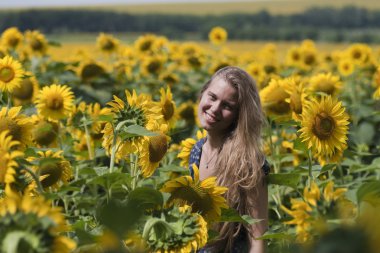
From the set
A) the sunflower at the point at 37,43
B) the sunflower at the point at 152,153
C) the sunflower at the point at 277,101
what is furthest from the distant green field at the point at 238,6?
the sunflower at the point at 152,153

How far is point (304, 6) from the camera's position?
42.0m

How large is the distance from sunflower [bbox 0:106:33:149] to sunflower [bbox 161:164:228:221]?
0.42 m

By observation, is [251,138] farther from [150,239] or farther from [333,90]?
[333,90]

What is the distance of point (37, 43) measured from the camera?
521 centimetres

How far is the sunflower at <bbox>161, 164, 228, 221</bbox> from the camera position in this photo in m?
1.51

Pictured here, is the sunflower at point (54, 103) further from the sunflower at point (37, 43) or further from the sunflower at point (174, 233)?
the sunflower at point (37, 43)

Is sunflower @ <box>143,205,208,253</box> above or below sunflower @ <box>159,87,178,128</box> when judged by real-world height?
below

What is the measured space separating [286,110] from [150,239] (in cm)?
154

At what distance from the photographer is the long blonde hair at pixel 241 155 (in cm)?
213

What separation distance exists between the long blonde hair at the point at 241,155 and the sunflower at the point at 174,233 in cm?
76

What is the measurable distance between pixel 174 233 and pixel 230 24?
28736 mm

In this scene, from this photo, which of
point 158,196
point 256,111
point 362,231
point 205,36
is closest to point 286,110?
point 256,111

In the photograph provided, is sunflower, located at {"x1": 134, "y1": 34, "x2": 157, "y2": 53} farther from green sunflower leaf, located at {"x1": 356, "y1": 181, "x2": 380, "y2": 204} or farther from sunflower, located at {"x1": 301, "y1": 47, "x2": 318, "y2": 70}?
green sunflower leaf, located at {"x1": 356, "y1": 181, "x2": 380, "y2": 204}

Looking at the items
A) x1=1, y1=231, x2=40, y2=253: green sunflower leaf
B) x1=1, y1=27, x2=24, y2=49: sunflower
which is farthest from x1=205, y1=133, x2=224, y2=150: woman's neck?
x1=1, y1=27, x2=24, y2=49: sunflower
